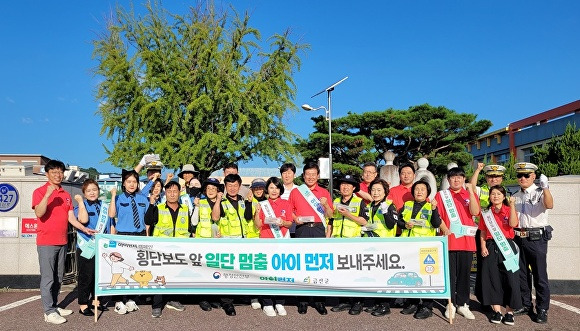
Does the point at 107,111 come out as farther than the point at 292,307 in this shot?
Yes

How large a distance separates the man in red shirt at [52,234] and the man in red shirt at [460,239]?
4.33 metres

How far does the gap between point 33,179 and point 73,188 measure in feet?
2.00

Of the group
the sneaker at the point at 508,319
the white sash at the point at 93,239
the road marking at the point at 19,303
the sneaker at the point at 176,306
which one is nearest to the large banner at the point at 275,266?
the white sash at the point at 93,239

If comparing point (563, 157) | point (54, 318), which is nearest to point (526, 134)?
point (563, 157)

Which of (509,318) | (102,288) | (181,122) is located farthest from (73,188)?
(181,122)

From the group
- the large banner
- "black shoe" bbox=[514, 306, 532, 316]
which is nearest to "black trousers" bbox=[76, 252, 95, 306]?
the large banner

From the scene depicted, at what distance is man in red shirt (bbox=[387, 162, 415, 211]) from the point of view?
625 cm

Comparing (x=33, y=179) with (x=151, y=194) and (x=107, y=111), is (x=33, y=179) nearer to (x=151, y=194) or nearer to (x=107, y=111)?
(x=151, y=194)

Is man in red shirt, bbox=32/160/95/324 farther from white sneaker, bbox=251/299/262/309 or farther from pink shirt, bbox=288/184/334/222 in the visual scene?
pink shirt, bbox=288/184/334/222

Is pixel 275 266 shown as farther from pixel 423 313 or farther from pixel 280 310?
pixel 423 313

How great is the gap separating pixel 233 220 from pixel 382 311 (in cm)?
212

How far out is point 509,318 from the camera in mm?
5387

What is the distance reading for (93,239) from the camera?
5762 millimetres

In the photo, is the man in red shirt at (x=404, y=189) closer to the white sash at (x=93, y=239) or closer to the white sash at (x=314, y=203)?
the white sash at (x=314, y=203)
